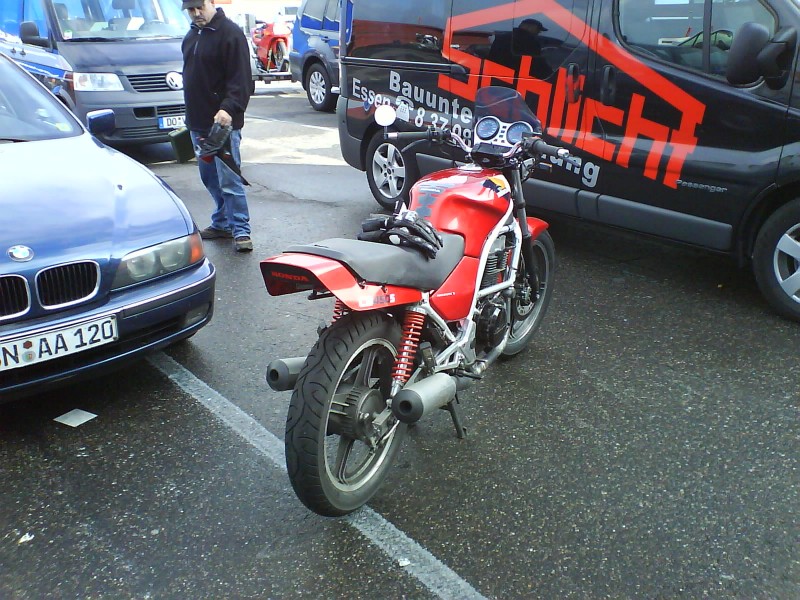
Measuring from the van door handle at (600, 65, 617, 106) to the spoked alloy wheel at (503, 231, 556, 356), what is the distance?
149cm

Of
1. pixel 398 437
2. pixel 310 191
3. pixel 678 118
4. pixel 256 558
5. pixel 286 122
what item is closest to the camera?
pixel 256 558

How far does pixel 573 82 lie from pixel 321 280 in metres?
3.47

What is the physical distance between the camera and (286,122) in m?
12.8

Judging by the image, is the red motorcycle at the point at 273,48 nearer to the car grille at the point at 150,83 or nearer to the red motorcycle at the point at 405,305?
the car grille at the point at 150,83

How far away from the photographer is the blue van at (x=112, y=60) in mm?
8406

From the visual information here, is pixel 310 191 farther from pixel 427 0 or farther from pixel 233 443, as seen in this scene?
pixel 233 443

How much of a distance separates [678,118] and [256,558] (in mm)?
3608

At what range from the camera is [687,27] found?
4.65 m

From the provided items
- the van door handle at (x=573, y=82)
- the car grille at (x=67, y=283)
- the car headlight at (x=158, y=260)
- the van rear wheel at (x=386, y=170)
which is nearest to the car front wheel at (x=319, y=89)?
the van rear wheel at (x=386, y=170)

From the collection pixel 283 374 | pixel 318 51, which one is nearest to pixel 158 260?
pixel 283 374

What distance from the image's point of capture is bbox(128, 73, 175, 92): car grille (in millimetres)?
8547

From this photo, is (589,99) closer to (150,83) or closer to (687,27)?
(687,27)

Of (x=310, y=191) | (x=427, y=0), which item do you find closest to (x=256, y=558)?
(x=427, y=0)

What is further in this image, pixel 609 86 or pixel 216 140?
pixel 216 140
